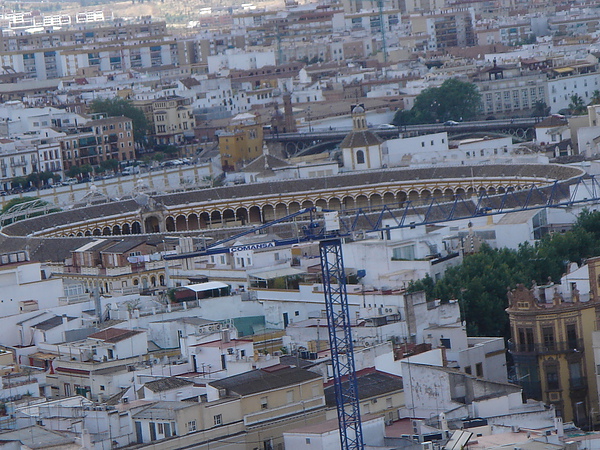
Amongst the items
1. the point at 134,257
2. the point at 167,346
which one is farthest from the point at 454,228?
the point at 167,346

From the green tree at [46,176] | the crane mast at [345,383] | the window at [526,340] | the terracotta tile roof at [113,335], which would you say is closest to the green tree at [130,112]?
the green tree at [46,176]

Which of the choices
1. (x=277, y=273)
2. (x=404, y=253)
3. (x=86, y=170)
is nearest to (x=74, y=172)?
(x=86, y=170)

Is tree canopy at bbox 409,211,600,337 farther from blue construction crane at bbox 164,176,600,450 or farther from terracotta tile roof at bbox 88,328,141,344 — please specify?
terracotta tile roof at bbox 88,328,141,344

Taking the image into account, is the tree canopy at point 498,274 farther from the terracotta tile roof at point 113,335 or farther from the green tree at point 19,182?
the green tree at point 19,182

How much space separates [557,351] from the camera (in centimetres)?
4834

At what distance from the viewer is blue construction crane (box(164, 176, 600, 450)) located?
43688mm

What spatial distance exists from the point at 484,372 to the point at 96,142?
82260 millimetres

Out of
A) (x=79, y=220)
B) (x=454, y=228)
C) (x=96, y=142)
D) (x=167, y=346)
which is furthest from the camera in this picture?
(x=96, y=142)

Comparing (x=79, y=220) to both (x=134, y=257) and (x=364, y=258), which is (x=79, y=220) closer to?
(x=134, y=257)

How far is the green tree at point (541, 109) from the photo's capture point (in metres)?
130

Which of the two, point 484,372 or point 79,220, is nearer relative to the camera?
point 484,372

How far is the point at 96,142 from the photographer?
426 feet

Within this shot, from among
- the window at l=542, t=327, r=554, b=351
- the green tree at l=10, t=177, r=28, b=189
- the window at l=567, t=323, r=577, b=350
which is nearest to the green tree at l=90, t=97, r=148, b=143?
the green tree at l=10, t=177, r=28, b=189

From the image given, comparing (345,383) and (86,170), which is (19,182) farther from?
(345,383)
